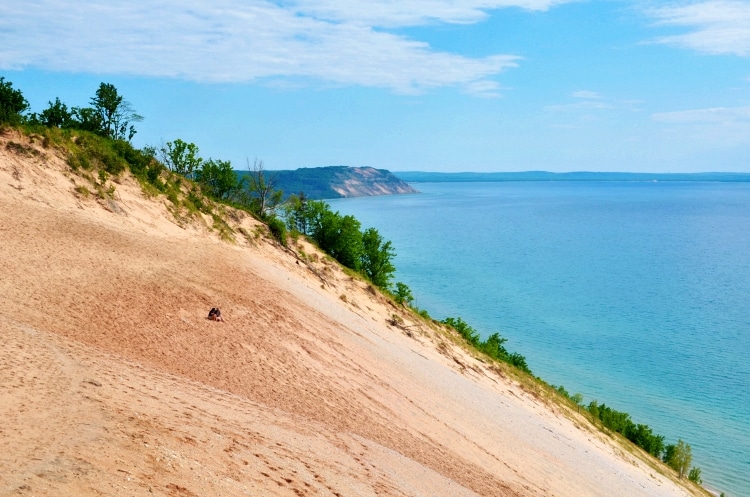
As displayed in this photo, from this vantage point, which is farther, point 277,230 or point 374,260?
point 374,260

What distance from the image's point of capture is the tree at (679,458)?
109 ft

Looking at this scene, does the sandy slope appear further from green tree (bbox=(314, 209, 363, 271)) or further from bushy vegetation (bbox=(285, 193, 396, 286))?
bushy vegetation (bbox=(285, 193, 396, 286))

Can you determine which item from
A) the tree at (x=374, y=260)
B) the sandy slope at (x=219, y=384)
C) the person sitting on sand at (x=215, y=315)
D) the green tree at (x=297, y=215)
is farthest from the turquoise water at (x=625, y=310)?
the person sitting on sand at (x=215, y=315)

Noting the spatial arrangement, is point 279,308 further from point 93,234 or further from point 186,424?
point 186,424

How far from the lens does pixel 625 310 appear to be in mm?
67000

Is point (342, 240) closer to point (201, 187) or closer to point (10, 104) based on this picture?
point (201, 187)

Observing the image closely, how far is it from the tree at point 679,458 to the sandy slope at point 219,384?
5023mm

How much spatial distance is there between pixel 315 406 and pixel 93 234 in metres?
12.7

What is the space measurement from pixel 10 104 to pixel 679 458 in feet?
125

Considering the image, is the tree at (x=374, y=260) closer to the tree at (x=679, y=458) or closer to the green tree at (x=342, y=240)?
the green tree at (x=342, y=240)

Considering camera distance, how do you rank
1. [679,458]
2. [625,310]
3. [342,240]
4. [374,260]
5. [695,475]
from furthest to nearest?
[625,310]
[374,260]
[342,240]
[679,458]
[695,475]

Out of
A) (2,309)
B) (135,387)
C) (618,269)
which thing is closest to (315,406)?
(135,387)

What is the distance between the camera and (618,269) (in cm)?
9031

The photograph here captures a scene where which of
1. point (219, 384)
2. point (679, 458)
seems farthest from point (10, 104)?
point (679, 458)
